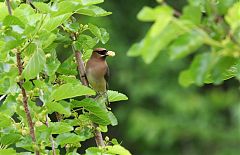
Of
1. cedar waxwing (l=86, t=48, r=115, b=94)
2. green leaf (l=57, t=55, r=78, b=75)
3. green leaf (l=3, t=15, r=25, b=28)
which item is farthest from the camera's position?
cedar waxwing (l=86, t=48, r=115, b=94)

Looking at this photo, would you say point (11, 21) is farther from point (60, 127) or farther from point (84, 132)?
point (84, 132)

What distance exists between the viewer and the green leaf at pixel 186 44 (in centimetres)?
200


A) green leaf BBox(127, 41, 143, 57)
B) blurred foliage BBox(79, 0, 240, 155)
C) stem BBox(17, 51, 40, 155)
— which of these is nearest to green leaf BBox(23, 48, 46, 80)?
stem BBox(17, 51, 40, 155)

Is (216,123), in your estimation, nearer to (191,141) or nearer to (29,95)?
(191,141)

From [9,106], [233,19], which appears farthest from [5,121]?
[233,19]

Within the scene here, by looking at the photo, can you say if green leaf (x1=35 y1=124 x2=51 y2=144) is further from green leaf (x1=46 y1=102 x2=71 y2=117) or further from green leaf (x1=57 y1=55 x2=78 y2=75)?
green leaf (x1=57 y1=55 x2=78 y2=75)

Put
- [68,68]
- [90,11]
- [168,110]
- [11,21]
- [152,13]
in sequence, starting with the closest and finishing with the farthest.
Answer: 1. [152,13]
2. [11,21]
3. [90,11]
4. [68,68]
5. [168,110]

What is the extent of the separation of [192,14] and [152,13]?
0.11 meters

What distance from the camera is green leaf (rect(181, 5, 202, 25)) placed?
6.68 feet

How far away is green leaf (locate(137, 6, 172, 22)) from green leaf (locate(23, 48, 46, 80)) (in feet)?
2.96

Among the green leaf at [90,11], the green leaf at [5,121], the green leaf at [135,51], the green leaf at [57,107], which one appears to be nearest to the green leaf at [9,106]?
the green leaf at [5,121]

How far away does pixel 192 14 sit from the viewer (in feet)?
6.73

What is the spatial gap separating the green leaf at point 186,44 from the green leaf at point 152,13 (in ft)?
0.28

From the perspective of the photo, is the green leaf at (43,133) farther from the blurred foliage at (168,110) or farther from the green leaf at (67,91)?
the blurred foliage at (168,110)
